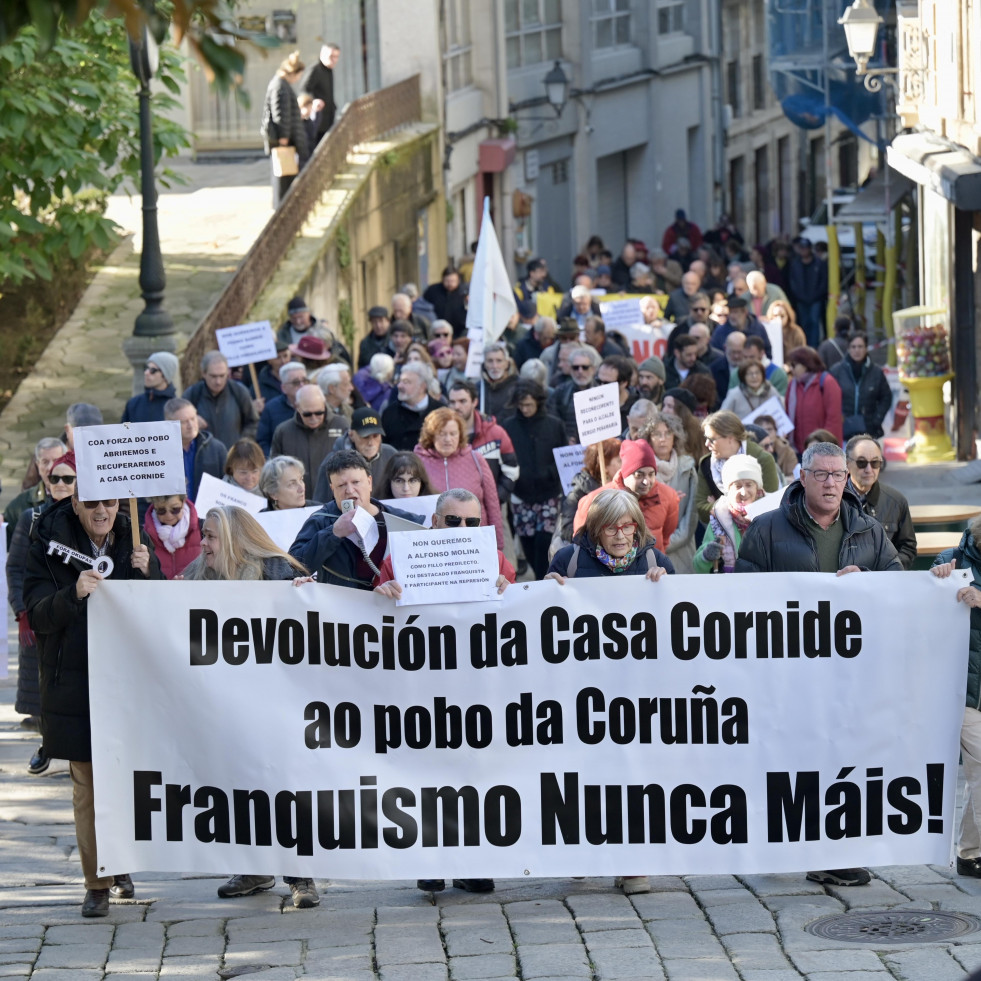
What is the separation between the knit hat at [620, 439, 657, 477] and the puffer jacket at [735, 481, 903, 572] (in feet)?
7.42

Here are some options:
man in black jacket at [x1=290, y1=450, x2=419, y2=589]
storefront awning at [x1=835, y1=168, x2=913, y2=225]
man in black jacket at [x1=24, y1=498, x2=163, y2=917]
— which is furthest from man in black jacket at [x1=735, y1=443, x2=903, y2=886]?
storefront awning at [x1=835, y1=168, x2=913, y2=225]

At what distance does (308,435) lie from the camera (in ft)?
42.1

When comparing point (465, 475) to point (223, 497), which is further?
point (465, 475)

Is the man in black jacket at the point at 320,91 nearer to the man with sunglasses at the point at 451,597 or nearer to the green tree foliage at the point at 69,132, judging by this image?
the green tree foliage at the point at 69,132

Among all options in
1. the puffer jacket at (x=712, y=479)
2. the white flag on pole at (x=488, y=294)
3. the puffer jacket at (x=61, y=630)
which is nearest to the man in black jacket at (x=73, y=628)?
the puffer jacket at (x=61, y=630)

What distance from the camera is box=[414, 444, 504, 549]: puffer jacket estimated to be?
37.4 ft

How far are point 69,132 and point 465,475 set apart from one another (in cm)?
668

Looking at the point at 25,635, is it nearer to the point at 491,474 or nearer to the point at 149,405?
the point at 491,474

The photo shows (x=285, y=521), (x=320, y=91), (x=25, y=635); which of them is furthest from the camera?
(x=320, y=91)

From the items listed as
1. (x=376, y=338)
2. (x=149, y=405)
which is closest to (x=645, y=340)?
(x=376, y=338)

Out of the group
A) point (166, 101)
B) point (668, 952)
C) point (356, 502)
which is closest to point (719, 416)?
point (356, 502)

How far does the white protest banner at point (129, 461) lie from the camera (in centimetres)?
773

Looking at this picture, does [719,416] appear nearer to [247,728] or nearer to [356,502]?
[356,502]

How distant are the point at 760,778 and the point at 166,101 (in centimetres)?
1197
